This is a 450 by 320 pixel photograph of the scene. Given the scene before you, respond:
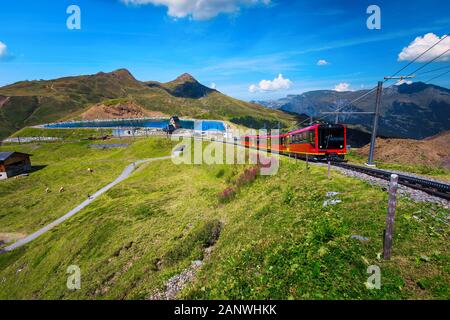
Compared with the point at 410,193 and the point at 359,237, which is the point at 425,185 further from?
the point at 359,237

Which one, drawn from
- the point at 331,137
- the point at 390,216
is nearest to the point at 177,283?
the point at 390,216

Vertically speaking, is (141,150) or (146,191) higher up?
(141,150)

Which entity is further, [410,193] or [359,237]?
[410,193]

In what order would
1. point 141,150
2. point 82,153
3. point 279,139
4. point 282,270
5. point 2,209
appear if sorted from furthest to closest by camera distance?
point 82,153
point 141,150
point 2,209
point 279,139
point 282,270

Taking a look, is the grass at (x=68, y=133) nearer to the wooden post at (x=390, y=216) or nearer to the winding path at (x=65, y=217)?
the winding path at (x=65, y=217)

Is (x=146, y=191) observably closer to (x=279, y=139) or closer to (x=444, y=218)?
(x=279, y=139)
